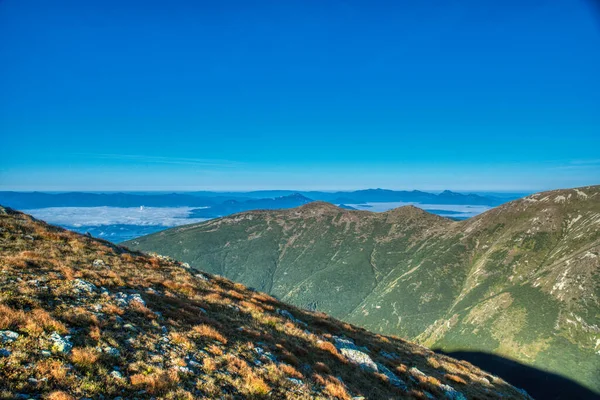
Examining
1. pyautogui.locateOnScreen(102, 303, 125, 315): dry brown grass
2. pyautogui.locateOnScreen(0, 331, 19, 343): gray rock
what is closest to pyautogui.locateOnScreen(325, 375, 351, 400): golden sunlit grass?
pyautogui.locateOnScreen(102, 303, 125, 315): dry brown grass

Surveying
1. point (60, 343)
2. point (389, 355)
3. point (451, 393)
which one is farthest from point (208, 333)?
point (389, 355)

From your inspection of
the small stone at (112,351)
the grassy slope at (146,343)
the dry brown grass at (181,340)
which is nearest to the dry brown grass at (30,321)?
the grassy slope at (146,343)

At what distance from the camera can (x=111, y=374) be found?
12984 mm

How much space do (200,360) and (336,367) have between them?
10.7m

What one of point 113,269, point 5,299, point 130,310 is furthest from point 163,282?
point 5,299

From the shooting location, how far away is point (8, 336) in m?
13.3

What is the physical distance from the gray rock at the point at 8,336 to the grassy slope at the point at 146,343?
64 mm

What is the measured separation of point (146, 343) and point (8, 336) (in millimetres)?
5645

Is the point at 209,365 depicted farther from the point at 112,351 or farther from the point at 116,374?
the point at 112,351

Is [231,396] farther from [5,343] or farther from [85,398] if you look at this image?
[5,343]

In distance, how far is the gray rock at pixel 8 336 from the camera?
1306 cm

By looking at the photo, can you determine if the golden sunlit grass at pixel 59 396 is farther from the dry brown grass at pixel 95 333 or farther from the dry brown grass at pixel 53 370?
the dry brown grass at pixel 95 333

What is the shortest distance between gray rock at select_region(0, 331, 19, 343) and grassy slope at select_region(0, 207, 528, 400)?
0.06 metres

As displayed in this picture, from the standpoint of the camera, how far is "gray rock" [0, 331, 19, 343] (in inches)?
514
